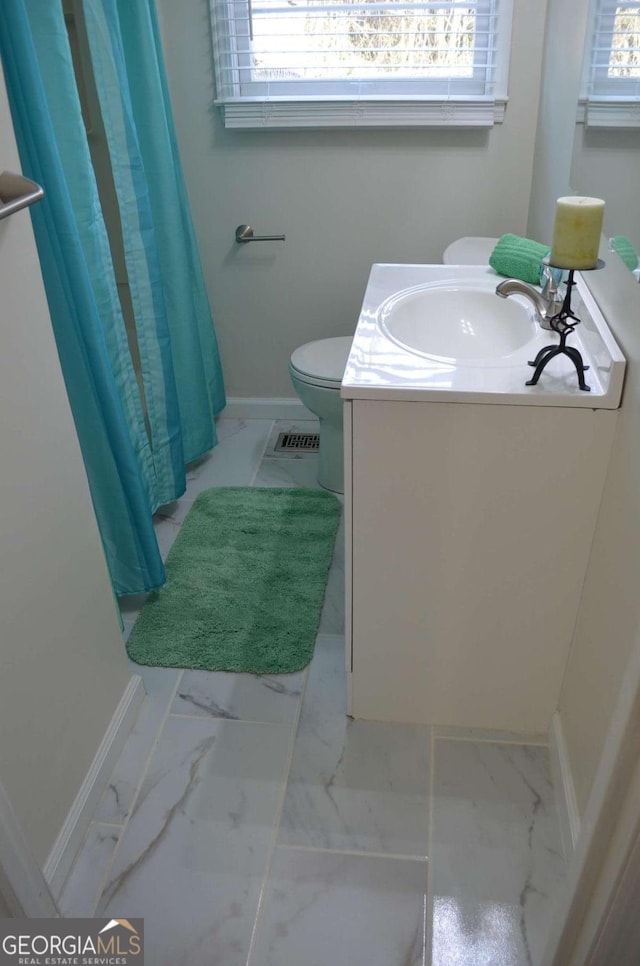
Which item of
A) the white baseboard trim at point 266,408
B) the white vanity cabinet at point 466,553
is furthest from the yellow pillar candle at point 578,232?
the white baseboard trim at point 266,408

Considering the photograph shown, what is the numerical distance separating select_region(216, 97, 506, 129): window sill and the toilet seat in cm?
70

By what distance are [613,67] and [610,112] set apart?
0.08 m

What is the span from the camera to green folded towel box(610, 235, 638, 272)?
138 centimetres

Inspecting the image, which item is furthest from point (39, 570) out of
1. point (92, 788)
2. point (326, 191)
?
point (326, 191)

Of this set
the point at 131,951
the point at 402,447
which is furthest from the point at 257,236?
the point at 131,951

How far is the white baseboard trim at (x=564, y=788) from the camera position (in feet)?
4.99

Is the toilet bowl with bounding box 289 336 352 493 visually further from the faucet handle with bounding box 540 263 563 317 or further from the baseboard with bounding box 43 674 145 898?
the baseboard with bounding box 43 674 145 898

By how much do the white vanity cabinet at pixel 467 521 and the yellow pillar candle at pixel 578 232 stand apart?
0.58ft

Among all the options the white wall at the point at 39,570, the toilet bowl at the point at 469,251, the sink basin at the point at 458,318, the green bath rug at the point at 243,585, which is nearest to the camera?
the white wall at the point at 39,570

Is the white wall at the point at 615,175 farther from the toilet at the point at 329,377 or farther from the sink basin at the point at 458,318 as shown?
the toilet at the point at 329,377

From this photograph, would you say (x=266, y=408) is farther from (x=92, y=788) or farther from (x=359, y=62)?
(x=92, y=788)

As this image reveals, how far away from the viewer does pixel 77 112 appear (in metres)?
1.73

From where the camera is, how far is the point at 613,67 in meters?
1.47

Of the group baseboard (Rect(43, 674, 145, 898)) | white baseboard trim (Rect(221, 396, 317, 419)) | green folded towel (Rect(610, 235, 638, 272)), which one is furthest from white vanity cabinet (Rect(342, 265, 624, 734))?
white baseboard trim (Rect(221, 396, 317, 419))
